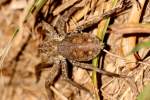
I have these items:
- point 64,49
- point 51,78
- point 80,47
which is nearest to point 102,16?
point 80,47

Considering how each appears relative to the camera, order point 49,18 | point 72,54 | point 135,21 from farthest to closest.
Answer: point 49,18 < point 72,54 < point 135,21

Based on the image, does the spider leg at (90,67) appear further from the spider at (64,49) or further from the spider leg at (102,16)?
the spider leg at (102,16)

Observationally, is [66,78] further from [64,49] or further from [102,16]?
[102,16]

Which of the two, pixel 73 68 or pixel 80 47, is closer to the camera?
pixel 80 47

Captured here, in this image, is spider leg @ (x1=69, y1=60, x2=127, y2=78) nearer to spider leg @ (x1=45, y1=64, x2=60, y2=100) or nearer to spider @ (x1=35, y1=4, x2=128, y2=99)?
spider @ (x1=35, y1=4, x2=128, y2=99)

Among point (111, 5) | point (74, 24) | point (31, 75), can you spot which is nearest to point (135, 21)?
point (111, 5)

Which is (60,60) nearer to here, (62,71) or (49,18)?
(62,71)

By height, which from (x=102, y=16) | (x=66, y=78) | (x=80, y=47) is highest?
(x=102, y=16)

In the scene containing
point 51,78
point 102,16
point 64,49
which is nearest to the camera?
point 102,16
